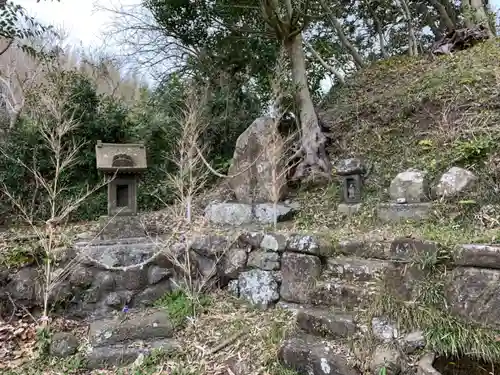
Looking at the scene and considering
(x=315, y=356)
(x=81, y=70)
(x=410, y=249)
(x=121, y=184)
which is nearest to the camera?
(x=315, y=356)

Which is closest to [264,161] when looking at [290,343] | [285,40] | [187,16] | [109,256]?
[285,40]

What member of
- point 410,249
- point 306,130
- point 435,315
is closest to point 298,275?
point 410,249

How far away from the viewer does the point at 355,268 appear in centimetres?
343

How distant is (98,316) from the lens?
4.13m

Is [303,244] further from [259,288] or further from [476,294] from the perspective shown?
[476,294]

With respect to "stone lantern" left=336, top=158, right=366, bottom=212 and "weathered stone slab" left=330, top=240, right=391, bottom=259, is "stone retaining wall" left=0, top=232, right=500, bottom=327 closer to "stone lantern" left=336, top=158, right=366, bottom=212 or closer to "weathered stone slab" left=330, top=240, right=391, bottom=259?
"weathered stone slab" left=330, top=240, right=391, bottom=259

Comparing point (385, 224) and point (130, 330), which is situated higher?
→ point (385, 224)

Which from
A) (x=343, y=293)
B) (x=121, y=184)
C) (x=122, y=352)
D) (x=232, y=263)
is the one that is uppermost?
(x=121, y=184)

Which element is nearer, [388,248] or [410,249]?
[410,249]

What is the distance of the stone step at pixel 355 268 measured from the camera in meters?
3.27

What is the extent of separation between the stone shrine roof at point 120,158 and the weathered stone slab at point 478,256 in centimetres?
393

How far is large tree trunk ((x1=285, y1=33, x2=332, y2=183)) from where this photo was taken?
567cm

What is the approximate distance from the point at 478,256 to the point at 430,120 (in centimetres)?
324

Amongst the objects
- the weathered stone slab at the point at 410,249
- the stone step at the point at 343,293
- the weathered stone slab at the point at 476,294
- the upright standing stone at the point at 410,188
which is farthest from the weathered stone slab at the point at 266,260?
the weathered stone slab at the point at 476,294
